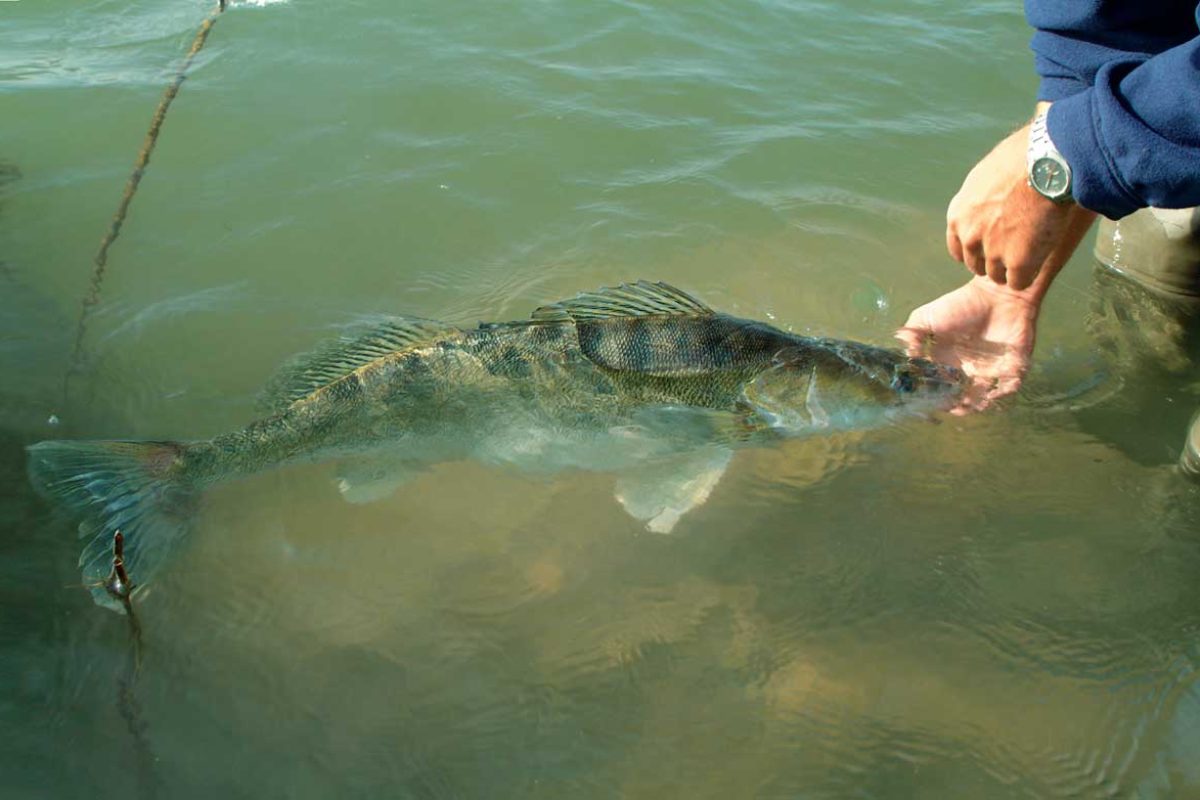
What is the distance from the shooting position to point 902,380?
4691mm

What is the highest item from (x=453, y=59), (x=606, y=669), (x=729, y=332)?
(x=453, y=59)

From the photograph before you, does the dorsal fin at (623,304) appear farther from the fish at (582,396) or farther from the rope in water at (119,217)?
the rope in water at (119,217)

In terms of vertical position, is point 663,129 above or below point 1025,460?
above

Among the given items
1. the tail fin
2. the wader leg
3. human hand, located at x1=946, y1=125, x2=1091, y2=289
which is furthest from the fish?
the wader leg

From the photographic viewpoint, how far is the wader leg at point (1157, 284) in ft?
18.4

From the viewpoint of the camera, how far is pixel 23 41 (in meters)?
8.73

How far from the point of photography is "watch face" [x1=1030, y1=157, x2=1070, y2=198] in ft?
11.4

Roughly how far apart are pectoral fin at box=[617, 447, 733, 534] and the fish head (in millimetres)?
374

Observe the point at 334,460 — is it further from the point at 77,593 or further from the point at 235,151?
the point at 235,151

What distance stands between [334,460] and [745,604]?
2.17 m

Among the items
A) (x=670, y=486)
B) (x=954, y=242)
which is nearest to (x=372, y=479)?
(x=670, y=486)

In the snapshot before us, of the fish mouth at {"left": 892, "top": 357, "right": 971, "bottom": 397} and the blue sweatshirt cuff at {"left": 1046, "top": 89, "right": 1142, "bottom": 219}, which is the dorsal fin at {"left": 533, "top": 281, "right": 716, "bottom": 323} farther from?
the blue sweatshirt cuff at {"left": 1046, "top": 89, "right": 1142, "bottom": 219}

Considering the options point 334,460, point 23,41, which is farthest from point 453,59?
point 334,460

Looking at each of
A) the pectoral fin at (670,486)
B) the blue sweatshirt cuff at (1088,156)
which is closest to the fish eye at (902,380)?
the pectoral fin at (670,486)
